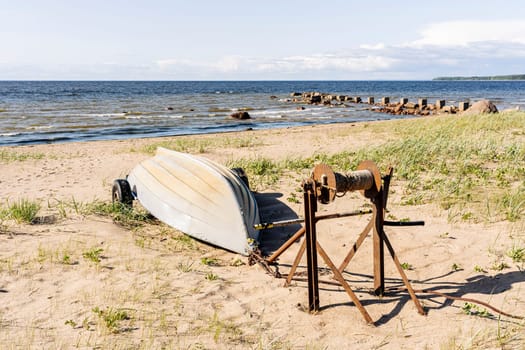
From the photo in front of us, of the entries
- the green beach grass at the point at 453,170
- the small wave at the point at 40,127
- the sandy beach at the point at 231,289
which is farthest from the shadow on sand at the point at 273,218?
the small wave at the point at 40,127

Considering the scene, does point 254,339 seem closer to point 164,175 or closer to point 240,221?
point 240,221

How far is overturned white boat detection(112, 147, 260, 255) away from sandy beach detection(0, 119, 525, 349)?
0.86ft

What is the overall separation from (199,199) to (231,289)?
7.27 feet

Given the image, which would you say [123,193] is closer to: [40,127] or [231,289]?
[231,289]

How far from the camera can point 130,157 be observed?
15.1m

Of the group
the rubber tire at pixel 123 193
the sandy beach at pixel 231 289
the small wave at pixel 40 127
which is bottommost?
the sandy beach at pixel 231 289

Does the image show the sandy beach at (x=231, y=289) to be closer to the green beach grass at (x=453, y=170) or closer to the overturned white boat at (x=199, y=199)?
the overturned white boat at (x=199, y=199)

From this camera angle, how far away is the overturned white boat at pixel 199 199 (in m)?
6.76

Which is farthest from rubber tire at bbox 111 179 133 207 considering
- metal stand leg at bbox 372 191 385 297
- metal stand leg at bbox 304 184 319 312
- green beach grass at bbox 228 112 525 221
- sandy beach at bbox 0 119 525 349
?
metal stand leg at bbox 372 191 385 297

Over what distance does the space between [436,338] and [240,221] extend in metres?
3.18

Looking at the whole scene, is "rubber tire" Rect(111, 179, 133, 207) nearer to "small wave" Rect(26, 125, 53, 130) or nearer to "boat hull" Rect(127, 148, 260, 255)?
"boat hull" Rect(127, 148, 260, 255)

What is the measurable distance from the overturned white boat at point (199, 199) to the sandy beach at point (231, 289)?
0.86 ft

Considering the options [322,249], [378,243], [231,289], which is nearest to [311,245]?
[322,249]

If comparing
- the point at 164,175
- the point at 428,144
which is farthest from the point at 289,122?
the point at 164,175
